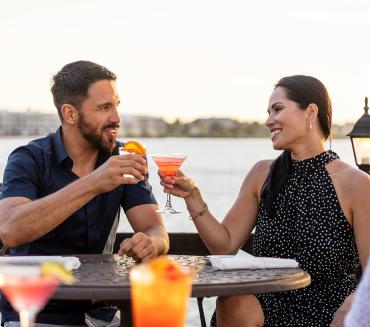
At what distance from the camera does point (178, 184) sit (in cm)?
338

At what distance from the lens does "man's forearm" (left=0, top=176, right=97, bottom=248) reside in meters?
3.04

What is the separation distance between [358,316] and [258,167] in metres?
2.20

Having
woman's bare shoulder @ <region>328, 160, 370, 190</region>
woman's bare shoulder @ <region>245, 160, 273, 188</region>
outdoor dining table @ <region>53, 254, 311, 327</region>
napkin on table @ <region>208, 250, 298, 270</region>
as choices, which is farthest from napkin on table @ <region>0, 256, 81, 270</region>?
woman's bare shoulder @ <region>328, 160, 370, 190</region>

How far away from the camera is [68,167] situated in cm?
341

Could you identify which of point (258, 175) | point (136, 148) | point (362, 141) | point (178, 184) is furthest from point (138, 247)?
point (362, 141)

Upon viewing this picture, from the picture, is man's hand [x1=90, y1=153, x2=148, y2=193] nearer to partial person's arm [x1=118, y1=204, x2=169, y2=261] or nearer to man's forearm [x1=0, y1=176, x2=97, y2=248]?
man's forearm [x1=0, y1=176, x2=97, y2=248]

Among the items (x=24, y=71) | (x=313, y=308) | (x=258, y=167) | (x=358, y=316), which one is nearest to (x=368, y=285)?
(x=358, y=316)

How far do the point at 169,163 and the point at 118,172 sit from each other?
0.92 ft

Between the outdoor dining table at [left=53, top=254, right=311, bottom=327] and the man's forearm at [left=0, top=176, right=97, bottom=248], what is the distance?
0.19m

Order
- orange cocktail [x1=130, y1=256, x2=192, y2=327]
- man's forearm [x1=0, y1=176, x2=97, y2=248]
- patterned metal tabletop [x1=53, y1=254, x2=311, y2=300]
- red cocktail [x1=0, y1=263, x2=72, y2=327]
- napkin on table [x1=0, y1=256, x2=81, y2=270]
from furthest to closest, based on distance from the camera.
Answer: man's forearm [x1=0, y1=176, x2=97, y2=248]
napkin on table [x1=0, y1=256, x2=81, y2=270]
patterned metal tabletop [x1=53, y1=254, x2=311, y2=300]
red cocktail [x1=0, y1=263, x2=72, y2=327]
orange cocktail [x1=130, y1=256, x2=192, y2=327]

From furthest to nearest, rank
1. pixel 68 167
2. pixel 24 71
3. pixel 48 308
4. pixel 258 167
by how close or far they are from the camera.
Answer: pixel 24 71 → pixel 258 167 → pixel 68 167 → pixel 48 308

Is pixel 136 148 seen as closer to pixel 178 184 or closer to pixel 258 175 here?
pixel 178 184

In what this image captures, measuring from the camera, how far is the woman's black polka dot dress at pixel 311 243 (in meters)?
3.35

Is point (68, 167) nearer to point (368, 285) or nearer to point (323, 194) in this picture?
point (323, 194)
